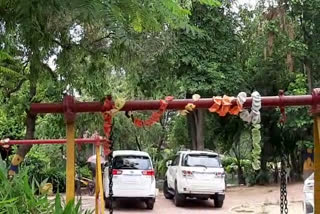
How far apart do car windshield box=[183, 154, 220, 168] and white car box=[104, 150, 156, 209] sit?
114 centimetres

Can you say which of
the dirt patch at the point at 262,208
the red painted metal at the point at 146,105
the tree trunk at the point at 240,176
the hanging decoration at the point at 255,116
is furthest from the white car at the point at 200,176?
the red painted metal at the point at 146,105

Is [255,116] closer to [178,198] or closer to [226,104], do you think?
[226,104]

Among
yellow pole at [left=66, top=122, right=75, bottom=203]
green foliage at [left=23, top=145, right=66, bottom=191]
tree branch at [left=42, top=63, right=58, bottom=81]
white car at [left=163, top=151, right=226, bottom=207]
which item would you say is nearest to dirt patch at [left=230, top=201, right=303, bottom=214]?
white car at [left=163, top=151, right=226, bottom=207]

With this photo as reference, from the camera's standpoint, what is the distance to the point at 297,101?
3.13m

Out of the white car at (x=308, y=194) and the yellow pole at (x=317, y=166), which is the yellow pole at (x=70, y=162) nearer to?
the yellow pole at (x=317, y=166)

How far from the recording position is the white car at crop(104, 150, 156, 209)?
13.1 m

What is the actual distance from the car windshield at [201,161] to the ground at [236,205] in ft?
4.05

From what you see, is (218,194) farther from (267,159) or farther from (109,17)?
(109,17)

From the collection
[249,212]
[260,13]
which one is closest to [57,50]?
[249,212]

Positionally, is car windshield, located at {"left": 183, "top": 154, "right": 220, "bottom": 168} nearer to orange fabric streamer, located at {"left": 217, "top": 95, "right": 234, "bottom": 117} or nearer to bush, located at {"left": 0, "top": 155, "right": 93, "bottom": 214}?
orange fabric streamer, located at {"left": 217, "top": 95, "right": 234, "bottom": 117}

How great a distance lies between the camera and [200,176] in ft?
44.7

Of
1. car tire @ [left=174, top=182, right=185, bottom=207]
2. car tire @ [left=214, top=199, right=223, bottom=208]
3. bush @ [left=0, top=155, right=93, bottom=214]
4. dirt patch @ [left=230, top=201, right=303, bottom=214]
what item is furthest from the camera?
car tire @ [left=174, top=182, right=185, bottom=207]

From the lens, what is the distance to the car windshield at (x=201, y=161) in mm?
13789

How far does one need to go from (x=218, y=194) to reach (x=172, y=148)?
39.2ft
